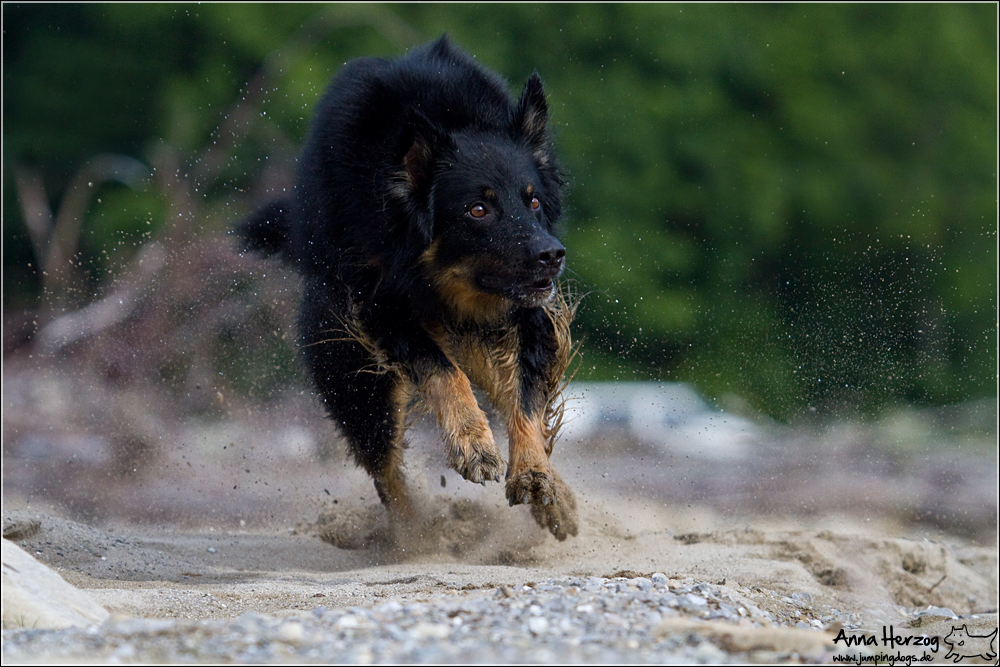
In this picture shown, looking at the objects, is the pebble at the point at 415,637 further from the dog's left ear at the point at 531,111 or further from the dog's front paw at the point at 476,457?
the dog's left ear at the point at 531,111

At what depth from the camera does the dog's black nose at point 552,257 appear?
15.2ft

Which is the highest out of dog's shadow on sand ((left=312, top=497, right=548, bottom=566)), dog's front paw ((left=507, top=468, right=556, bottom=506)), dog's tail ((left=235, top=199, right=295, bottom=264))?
dog's tail ((left=235, top=199, right=295, bottom=264))

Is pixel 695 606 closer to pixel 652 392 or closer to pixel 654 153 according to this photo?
pixel 652 392

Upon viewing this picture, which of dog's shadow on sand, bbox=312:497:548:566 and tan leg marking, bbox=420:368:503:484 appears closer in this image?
tan leg marking, bbox=420:368:503:484

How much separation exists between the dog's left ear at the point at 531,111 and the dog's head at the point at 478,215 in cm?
15

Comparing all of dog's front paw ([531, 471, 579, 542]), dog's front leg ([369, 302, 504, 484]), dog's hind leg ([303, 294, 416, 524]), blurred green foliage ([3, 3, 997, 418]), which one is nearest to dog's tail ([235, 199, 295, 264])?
dog's hind leg ([303, 294, 416, 524])

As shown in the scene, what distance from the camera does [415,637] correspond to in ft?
9.86

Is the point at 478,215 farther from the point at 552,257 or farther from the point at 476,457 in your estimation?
the point at 476,457

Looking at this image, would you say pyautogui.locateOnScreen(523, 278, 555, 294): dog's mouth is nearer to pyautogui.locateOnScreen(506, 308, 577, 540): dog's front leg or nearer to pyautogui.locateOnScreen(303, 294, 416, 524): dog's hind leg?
pyautogui.locateOnScreen(506, 308, 577, 540): dog's front leg

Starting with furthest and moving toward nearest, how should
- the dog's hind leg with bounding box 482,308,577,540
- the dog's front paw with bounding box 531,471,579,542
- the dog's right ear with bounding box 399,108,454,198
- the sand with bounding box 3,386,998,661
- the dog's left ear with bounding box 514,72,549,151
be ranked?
the dog's front paw with bounding box 531,471,579,542 < the dog's left ear with bounding box 514,72,549,151 < the dog's hind leg with bounding box 482,308,577,540 < the dog's right ear with bounding box 399,108,454,198 < the sand with bounding box 3,386,998,661

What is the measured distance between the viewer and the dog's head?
474 centimetres

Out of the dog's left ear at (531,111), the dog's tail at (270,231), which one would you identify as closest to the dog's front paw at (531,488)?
the dog's left ear at (531,111)

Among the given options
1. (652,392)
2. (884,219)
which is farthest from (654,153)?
(652,392)

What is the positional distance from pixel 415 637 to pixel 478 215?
7.64ft
